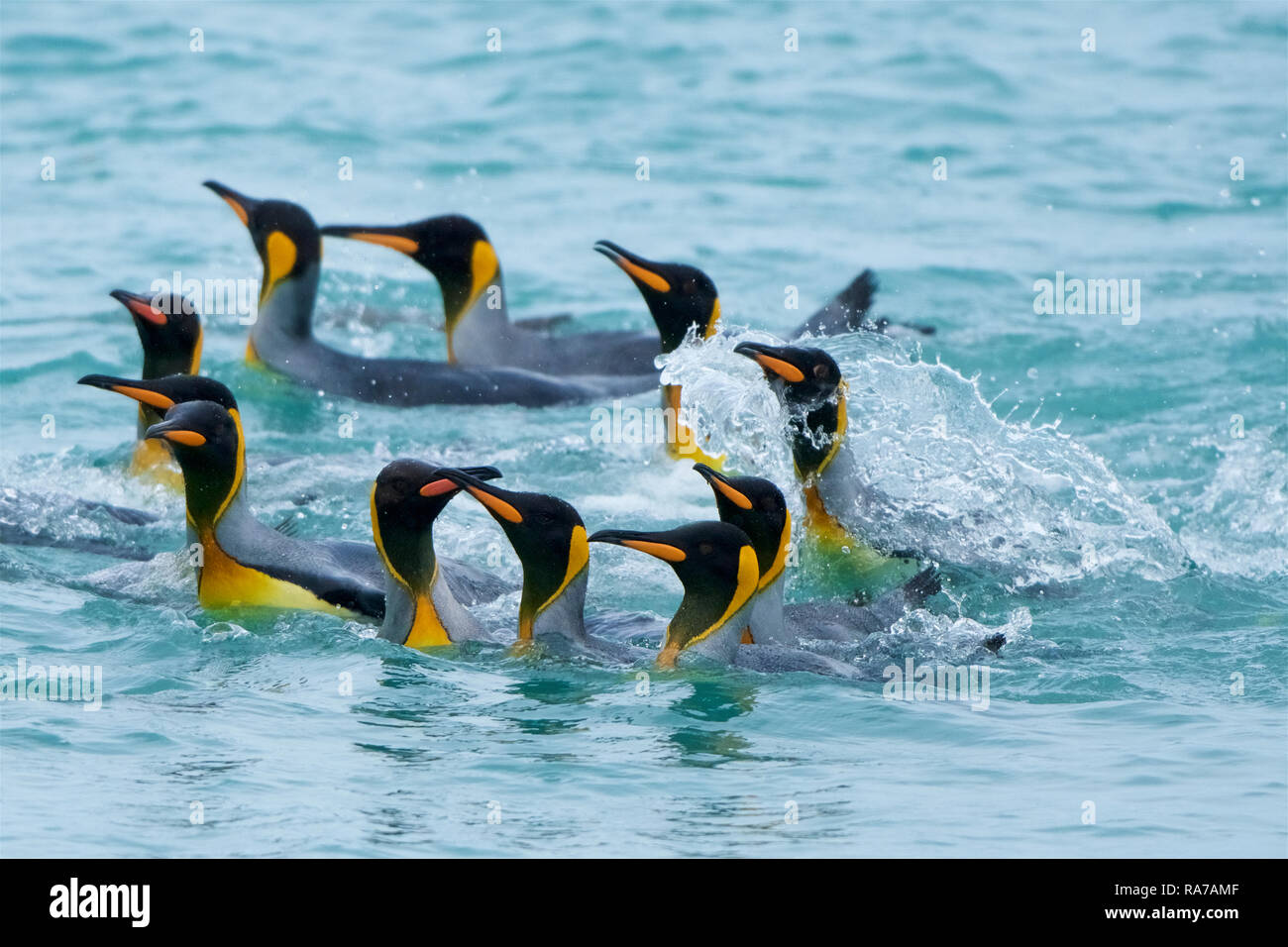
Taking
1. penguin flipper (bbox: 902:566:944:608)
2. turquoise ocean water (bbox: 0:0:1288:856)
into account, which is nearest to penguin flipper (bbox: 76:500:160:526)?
turquoise ocean water (bbox: 0:0:1288:856)

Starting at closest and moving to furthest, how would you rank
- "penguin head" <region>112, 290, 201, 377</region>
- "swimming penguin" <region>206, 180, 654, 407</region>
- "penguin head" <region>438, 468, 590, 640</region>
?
"penguin head" <region>438, 468, 590, 640</region> → "penguin head" <region>112, 290, 201, 377</region> → "swimming penguin" <region>206, 180, 654, 407</region>

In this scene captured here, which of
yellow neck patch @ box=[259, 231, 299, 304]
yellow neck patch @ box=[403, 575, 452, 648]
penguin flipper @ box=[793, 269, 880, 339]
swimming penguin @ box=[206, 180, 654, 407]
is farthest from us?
yellow neck patch @ box=[259, 231, 299, 304]

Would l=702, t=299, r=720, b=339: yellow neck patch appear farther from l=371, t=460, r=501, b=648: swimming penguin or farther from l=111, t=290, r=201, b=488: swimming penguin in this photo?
l=371, t=460, r=501, b=648: swimming penguin

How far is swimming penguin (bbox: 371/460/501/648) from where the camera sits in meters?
7.16

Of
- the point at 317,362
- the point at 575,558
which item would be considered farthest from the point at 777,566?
the point at 317,362

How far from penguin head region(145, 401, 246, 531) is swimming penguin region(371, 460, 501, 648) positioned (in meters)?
0.73

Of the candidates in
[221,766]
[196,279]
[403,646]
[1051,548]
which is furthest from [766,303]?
[221,766]

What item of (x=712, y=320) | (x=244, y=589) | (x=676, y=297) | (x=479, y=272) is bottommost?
(x=244, y=589)

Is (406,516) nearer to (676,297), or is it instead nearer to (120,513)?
(120,513)

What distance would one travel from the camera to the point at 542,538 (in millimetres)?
7047

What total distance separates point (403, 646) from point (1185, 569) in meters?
3.65

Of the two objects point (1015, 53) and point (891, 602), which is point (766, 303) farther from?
point (1015, 53)

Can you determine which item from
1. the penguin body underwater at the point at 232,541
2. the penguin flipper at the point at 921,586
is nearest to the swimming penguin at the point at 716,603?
the penguin flipper at the point at 921,586

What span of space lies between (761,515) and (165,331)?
367cm
